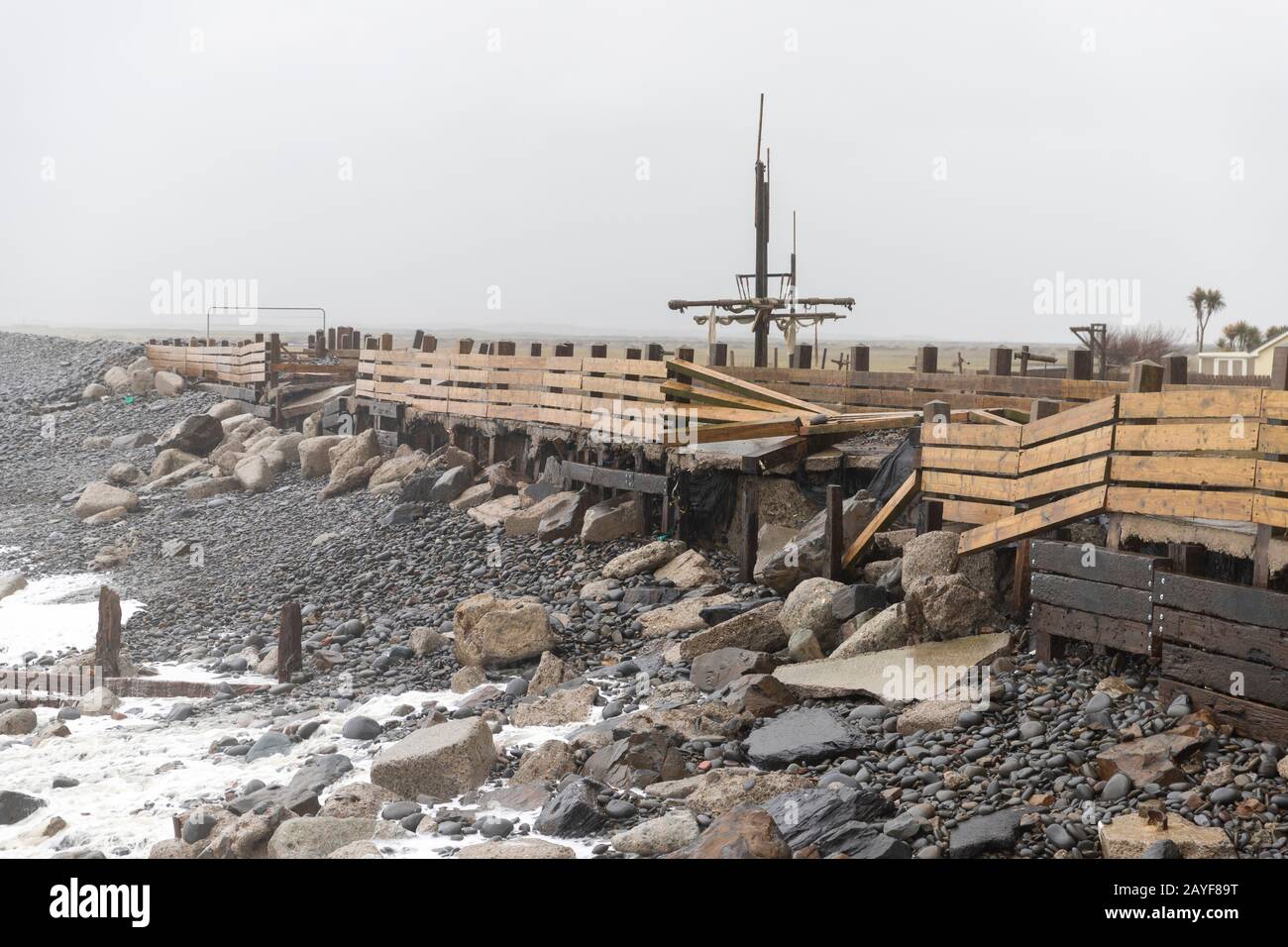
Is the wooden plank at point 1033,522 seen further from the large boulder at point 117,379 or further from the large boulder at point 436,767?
the large boulder at point 117,379

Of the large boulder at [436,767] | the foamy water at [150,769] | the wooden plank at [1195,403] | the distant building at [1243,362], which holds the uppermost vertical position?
the distant building at [1243,362]

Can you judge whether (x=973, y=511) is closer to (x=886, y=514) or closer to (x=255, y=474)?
(x=886, y=514)

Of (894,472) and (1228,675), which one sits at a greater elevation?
(894,472)

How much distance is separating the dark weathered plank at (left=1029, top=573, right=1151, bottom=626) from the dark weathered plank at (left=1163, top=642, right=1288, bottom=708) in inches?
Result: 16.6

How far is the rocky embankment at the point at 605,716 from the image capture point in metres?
8.09

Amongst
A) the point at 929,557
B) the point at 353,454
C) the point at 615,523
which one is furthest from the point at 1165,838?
the point at 353,454

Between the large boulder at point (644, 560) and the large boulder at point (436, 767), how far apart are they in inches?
236

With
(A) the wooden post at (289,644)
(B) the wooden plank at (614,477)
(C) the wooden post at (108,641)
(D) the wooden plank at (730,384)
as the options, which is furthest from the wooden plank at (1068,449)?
(C) the wooden post at (108,641)

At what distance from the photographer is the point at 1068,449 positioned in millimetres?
11008

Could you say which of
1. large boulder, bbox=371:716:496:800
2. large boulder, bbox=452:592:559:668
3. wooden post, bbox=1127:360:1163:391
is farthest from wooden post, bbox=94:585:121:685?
wooden post, bbox=1127:360:1163:391

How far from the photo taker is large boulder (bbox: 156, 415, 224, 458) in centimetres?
3133

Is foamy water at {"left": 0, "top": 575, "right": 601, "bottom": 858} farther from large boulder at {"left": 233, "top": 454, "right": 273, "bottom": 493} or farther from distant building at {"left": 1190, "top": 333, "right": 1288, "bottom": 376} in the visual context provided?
distant building at {"left": 1190, "top": 333, "right": 1288, "bottom": 376}

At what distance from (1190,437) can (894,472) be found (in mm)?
5481
